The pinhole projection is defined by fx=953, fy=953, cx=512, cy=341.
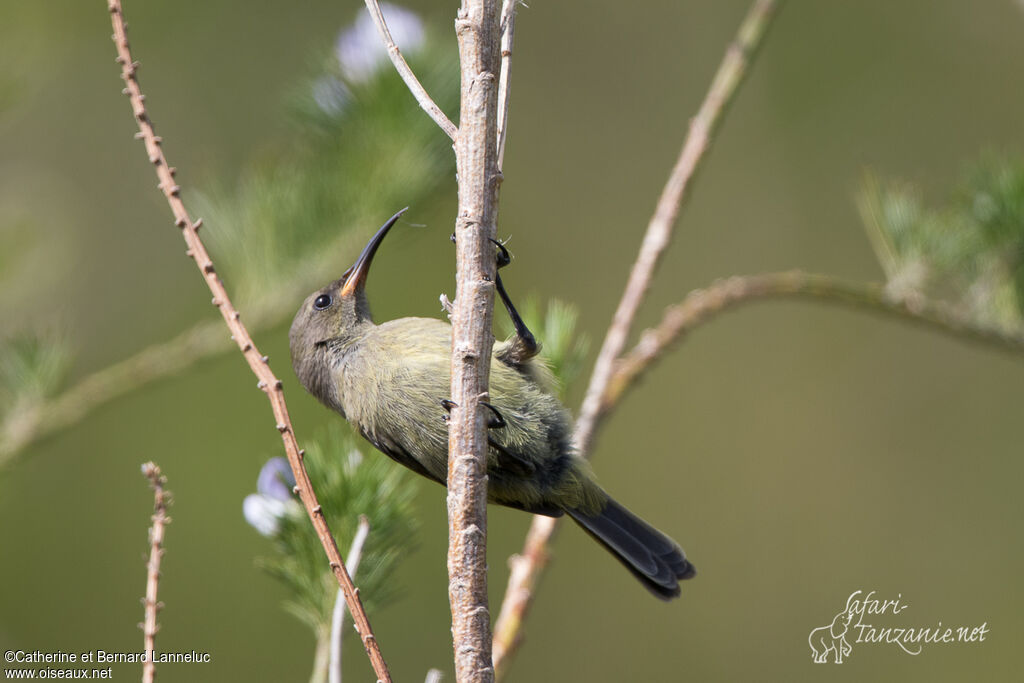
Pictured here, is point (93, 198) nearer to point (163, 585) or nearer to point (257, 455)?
point (257, 455)

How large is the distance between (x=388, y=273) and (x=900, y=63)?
3.72m

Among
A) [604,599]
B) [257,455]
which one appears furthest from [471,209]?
[604,599]

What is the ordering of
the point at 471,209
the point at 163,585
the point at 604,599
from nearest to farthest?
the point at 471,209 < the point at 163,585 < the point at 604,599

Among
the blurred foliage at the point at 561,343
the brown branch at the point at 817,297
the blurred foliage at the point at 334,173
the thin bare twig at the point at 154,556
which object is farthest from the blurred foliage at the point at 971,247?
the thin bare twig at the point at 154,556

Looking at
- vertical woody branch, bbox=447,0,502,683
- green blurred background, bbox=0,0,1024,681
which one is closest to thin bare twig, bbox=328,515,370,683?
vertical woody branch, bbox=447,0,502,683

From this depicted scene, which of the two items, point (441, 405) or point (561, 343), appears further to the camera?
point (441, 405)

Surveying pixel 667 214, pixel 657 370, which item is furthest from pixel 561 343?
pixel 657 370

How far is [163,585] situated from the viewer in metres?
A: 5.61

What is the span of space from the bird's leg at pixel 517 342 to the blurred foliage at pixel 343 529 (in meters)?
0.59

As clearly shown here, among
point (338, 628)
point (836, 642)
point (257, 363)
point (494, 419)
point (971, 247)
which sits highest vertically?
point (971, 247)

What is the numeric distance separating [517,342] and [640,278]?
498 millimetres

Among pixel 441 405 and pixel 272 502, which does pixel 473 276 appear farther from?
pixel 441 405

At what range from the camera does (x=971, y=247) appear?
7.86 ft

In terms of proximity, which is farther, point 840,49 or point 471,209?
point 840,49
